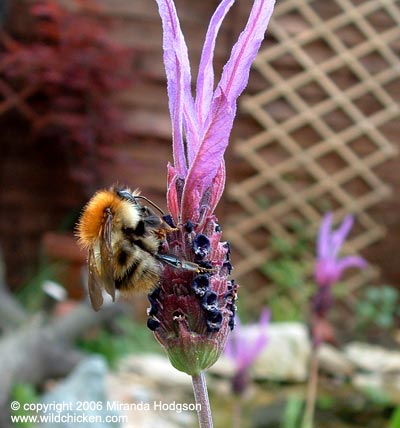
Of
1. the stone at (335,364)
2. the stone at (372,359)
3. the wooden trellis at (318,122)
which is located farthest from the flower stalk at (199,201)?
the wooden trellis at (318,122)

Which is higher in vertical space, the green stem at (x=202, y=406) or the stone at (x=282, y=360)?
the green stem at (x=202, y=406)

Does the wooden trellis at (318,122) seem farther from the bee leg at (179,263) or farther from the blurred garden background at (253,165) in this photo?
the bee leg at (179,263)

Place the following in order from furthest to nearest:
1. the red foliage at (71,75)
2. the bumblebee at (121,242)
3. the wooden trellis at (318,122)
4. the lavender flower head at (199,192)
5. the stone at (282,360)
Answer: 1. the wooden trellis at (318,122)
2. the red foliage at (71,75)
3. the stone at (282,360)
4. the bumblebee at (121,242)
5. the lavender flower head at (199,192)

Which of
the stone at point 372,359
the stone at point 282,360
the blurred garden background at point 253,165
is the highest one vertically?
the blurred garden background at point 253,165

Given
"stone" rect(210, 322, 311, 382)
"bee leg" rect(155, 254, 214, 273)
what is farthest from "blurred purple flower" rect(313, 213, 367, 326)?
"stone" rect(210, 322, 311, 382)

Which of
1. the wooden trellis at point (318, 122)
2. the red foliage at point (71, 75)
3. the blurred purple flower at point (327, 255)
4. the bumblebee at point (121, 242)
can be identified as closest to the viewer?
the bumblebee at point (121, 242)

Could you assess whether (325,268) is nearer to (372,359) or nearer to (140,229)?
(140,229)

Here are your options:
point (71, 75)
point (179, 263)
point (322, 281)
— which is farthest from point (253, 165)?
point (179, 263)

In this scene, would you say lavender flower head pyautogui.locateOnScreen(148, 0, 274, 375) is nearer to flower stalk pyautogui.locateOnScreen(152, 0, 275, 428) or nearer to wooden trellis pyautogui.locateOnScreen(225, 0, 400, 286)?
flower stalk pyautogui.locateOnScreen(152, 0, 275, 428)
